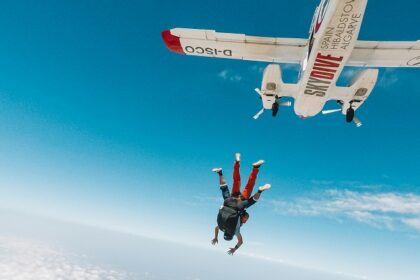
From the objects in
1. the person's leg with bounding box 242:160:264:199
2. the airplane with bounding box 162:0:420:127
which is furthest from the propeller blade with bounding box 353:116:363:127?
Result: the person's leg with bounding box 242:160:264:199

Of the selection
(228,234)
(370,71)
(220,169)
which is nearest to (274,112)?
(370,71)

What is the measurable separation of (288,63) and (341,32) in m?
3.93

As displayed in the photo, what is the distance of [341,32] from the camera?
9922mm

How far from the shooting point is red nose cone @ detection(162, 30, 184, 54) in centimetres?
1394

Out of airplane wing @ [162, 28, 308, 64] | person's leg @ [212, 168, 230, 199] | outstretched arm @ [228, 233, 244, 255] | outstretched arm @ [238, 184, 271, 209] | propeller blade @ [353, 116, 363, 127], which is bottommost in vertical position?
outstretched arm @ [228, 233, 244, 255]

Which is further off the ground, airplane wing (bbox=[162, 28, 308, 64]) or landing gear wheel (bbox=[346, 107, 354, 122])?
airplane wing (bbox=[162, 28, 308, 64])

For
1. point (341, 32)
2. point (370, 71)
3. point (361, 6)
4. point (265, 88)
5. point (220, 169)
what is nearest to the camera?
point (220, 169)

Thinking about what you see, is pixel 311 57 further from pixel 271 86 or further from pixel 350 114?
pixel 350 114

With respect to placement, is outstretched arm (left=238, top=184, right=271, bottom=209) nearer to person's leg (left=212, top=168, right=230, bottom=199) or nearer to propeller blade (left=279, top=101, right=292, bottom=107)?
person's leg (left=212, top=168, right=230, bottom=199)

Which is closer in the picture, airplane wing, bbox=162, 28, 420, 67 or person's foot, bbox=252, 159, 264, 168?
person's foot, bbox=252, 159, 264, 168

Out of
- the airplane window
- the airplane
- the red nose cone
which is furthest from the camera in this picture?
the airplane window

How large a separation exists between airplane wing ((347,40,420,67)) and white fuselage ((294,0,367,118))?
1254mm

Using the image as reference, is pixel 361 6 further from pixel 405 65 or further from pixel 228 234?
pixel 228 234

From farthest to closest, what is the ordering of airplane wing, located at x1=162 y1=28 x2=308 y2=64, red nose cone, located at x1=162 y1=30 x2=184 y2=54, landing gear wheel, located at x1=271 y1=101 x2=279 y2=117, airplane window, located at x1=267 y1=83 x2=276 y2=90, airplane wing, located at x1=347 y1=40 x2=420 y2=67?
landing gear wheel, located at x1=271 y1=101 x2=279 y2=117, airplane window, located at x1=267 y1=83 x2=276 y2=90, red nose cone, located at x1=162 y1=30 x2=184 y2=54, airplane wing, located at x1=162 y1=28 x2=308 y2=64, airplane wing, located at x1=347 y1=40 x2=420 y2=67
